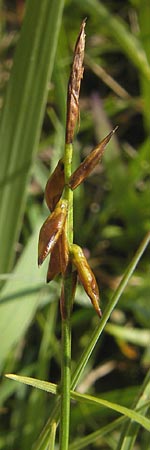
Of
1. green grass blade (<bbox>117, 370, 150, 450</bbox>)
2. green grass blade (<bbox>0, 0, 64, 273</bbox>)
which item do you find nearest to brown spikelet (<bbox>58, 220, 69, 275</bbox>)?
green grass blade (<bbox>117, 370, 150, 450</bbox>)

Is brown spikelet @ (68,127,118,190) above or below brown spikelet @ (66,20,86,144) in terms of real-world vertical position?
below

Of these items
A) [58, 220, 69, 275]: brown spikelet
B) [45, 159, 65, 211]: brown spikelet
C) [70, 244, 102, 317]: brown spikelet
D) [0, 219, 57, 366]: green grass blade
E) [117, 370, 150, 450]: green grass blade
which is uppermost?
[45, 159, 65, 211]: brown spikelet

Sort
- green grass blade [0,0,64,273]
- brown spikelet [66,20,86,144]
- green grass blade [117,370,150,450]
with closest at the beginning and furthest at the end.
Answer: brown spikelet [66,20,86,144] → green grass blade [117,370,150,450] → green grass blade [0,0,64,273]

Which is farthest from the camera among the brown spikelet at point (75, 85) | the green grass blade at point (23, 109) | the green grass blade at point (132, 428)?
the green grass blade at point (23, 109)

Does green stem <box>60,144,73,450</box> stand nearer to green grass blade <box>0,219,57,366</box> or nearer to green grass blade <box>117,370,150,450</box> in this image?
green grass blade <box>117,370,150,450</box>

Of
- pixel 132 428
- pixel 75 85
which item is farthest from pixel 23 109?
pixel 75 85

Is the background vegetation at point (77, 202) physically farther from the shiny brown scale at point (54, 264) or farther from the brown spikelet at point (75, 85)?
the brown spikelet at point (75, 85)

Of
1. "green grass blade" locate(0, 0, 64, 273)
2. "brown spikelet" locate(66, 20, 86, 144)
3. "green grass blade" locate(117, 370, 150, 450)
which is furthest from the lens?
"green grass blade" locate(0, 0, 64, 273)

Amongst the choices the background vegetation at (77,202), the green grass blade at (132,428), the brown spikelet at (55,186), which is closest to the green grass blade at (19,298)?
the background vegetation at (77,202)

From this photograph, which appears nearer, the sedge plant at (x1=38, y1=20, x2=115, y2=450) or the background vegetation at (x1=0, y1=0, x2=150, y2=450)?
the sedge plant at (x1=38, y1=20, x2=115, y2=450)
